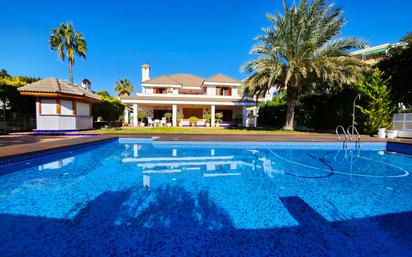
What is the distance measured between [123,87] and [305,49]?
112ft

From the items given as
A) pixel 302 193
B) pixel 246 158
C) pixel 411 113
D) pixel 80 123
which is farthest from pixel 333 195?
pixel 80 123

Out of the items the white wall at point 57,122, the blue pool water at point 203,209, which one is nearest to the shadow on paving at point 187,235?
the blue pool water at point 203,209

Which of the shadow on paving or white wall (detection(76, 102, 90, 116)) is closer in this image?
the shadow on paving

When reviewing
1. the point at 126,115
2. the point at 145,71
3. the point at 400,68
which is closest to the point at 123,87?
the point at 145,71

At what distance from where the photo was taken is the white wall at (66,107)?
14891mm

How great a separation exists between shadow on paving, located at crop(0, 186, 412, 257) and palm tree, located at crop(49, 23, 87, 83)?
23.8m

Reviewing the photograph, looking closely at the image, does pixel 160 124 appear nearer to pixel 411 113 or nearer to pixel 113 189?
pixel 113 189

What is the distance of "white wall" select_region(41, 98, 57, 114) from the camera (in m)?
14.4

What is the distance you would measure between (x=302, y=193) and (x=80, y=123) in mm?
19040

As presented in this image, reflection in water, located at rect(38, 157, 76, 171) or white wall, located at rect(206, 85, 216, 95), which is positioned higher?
white wall, located at rect(206, 85, 216, 95)

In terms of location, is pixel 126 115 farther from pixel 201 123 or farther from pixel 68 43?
pixel 201 123

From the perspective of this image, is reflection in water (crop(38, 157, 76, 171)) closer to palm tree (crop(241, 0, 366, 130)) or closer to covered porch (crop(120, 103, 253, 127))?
palm tree (crop(241, 0, 366, 130))

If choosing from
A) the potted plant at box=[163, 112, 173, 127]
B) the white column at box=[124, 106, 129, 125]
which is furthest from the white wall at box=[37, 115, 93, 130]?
the white column at box=[124, 106, 129, 125]

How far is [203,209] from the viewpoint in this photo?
3510 mm
